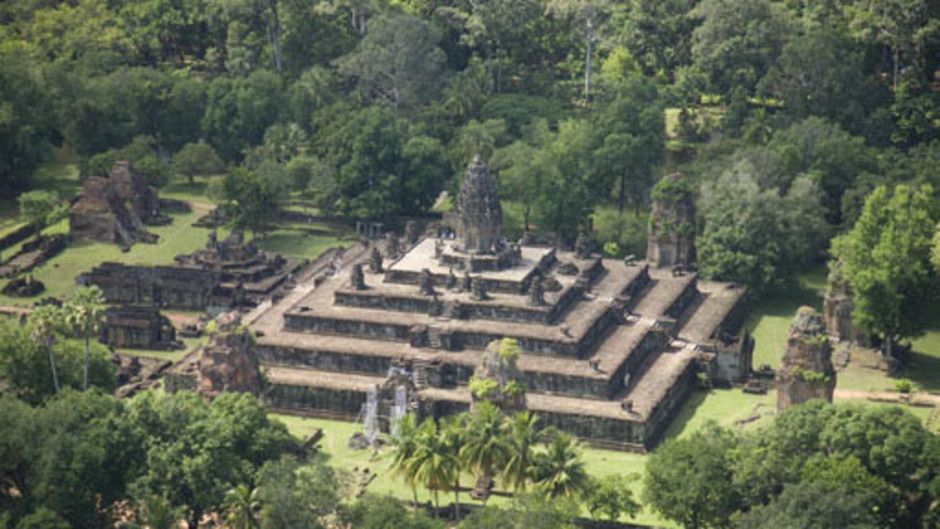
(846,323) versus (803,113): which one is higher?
(803,113)

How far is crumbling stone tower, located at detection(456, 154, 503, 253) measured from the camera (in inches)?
4968

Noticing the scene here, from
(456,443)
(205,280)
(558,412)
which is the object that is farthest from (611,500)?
(205,280)

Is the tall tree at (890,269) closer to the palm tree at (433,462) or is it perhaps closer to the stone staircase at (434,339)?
the stone staircase at (434,339)

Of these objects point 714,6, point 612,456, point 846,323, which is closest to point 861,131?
point 714,6

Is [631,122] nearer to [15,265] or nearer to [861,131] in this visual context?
[861,131]

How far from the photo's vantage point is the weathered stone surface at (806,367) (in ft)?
359

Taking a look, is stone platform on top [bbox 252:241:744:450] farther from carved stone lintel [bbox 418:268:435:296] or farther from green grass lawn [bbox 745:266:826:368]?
green grass lawn [bbox 745:266:826:368]

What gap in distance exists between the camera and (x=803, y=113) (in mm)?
158625

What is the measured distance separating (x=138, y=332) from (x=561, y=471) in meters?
41.0

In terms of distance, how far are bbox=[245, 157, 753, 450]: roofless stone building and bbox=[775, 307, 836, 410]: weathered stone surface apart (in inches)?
320

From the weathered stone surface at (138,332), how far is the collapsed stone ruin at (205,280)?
6588 mm

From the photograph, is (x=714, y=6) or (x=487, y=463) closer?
(x=487, y=463)

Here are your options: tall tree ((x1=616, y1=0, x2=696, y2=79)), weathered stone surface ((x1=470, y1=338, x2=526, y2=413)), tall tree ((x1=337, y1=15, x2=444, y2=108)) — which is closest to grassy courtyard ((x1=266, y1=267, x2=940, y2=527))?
weathered stone surface ((x1=470, y1=338, x2=526, y2=413))

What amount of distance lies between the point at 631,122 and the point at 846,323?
32.7 m
